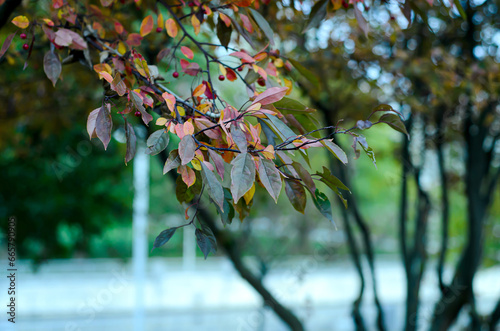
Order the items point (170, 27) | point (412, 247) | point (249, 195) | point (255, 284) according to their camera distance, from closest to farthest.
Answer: point (249, 195) → point (170, 27) → point (255, 284) → point (412, 247)

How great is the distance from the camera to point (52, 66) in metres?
1.36

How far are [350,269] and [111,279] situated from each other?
751cm

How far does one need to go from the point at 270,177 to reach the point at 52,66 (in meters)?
0.84

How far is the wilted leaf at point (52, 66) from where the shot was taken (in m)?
1.35

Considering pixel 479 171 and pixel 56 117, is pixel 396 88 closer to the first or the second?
pixel 479 171

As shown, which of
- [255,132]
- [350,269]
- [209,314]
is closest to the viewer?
[255,132]

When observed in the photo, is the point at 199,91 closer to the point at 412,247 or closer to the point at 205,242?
the point at 205,242

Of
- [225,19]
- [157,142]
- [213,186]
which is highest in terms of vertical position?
[225,19]

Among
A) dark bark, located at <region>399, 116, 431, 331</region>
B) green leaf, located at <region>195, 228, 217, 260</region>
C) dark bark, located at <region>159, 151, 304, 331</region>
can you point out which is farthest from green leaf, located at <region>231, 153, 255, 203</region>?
dark bark, located at <region>399, 116, 431, 331</region>

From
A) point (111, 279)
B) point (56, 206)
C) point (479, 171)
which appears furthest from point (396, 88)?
point (111, 279)

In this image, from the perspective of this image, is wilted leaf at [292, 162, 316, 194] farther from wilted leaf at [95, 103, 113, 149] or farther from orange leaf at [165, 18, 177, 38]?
orange leaf at [165, 18, 177, 38]

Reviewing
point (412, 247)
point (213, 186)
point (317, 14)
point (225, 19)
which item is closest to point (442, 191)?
point (412, 247)

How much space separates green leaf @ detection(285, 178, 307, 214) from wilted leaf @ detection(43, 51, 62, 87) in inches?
30.9

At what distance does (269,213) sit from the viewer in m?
8.11
